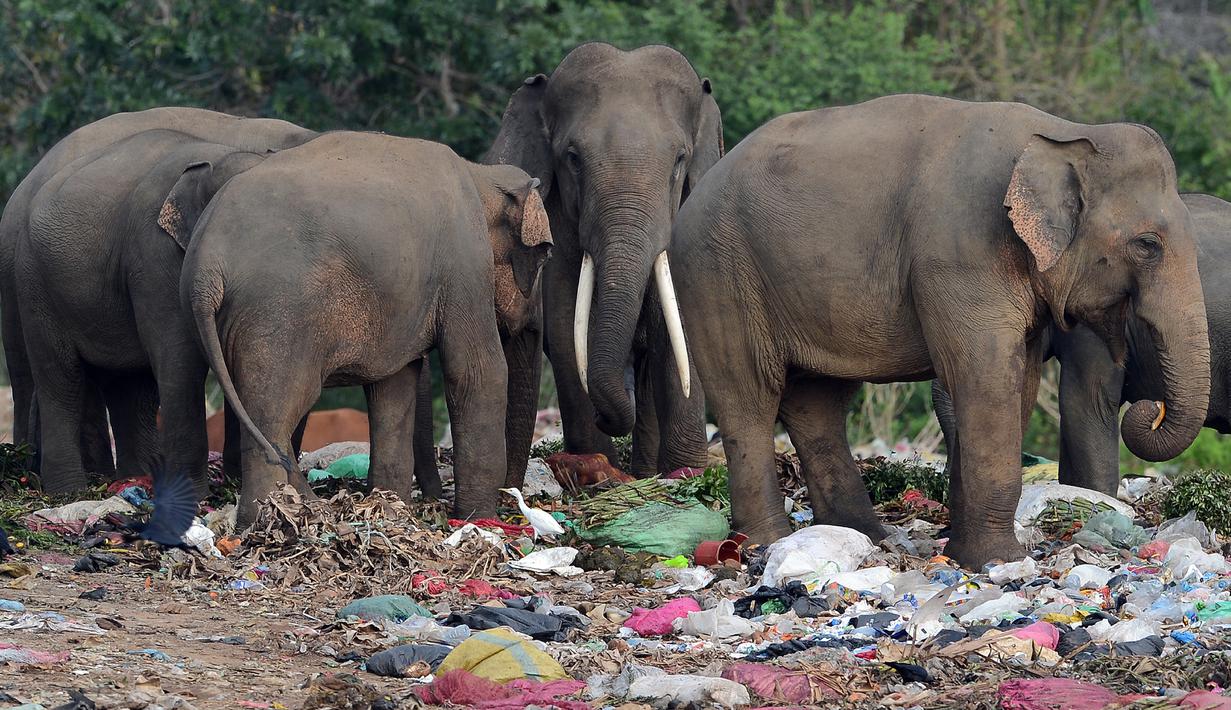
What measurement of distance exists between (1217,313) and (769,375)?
2596mm

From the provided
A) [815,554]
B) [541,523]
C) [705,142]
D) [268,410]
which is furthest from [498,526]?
[705,142]

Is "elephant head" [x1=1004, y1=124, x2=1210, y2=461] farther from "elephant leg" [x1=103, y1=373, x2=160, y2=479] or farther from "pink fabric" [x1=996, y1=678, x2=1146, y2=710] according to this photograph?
"elephant leg" [x1=103, y1=373, x2=160, y2=479]

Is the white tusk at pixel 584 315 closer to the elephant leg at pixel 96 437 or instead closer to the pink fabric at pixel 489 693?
the elephant leg at pixel 96 437

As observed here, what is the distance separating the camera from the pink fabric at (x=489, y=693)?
215 inches

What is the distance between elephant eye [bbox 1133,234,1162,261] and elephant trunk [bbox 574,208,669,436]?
2.62 meters

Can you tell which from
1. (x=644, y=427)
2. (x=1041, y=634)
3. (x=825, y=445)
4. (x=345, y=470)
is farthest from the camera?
(x=644, y=427)

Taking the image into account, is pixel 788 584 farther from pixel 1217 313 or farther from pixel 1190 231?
pixel 1217 313

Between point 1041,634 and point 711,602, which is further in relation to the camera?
point 711,602

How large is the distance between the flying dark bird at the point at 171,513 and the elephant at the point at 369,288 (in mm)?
277

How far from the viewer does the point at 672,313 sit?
29.9 feet

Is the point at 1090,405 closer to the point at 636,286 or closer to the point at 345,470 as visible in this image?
the point at 636,286

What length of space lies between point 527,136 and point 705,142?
1.02 metres

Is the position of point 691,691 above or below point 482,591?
above

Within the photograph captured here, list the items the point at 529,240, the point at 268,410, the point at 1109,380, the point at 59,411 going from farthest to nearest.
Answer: the point at 59,411
the point at 1109,380
the point at 529,240
the point at 268,410
